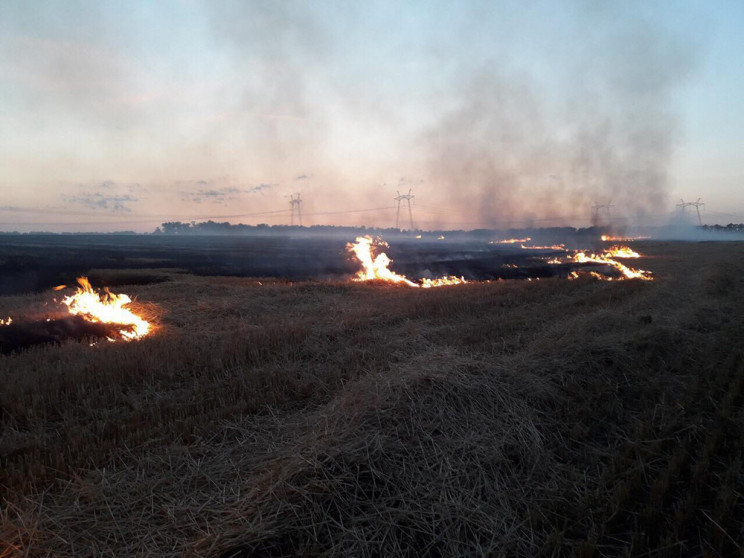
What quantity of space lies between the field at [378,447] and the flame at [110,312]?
148cm

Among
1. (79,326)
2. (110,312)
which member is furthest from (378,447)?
(110,312)

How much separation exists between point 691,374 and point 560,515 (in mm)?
4675

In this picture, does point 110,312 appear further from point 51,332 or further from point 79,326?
point 51,332

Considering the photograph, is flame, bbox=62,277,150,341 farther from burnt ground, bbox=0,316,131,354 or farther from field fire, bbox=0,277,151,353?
burnt ground, bbox=0,316,131,354

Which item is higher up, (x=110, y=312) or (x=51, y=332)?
(x=110, y=312)

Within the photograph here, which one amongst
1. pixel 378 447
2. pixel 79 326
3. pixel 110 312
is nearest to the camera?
pixel 378 447

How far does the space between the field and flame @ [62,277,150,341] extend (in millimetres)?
1481

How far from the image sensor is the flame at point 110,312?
10078 mm

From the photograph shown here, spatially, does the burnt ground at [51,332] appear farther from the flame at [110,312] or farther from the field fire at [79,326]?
the flame at [110,312]

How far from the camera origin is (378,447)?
3.82 m

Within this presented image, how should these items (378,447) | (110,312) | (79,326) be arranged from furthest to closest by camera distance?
(110,312) < (79,326) < (378,447)

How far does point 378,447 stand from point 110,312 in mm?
10241

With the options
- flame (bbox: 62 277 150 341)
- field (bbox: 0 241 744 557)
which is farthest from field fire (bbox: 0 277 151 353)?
field (bbox: 0 241 744 557)

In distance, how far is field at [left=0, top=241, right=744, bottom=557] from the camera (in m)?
3.07
